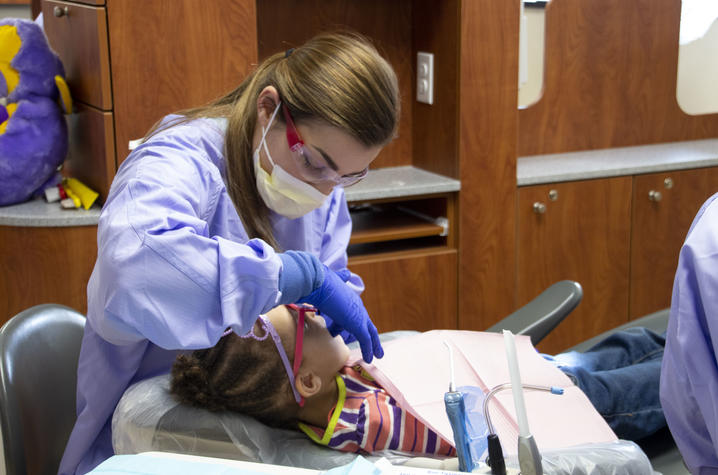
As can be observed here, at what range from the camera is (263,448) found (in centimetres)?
139

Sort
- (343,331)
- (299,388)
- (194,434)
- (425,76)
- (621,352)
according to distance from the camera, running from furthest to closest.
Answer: (425,76) < (621,352) < (343,331) < (299,388) < (194,434)

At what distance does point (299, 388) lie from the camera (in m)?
1.45

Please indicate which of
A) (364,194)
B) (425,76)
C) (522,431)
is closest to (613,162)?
(425,76)

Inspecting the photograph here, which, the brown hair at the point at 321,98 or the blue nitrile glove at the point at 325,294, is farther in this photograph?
the brown hair at the point at 321,98

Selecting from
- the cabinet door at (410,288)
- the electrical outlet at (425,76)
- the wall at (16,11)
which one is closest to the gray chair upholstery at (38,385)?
the cabinet door at (410,288)

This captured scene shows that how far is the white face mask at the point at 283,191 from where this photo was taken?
151cm

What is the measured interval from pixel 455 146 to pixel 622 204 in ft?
2.26

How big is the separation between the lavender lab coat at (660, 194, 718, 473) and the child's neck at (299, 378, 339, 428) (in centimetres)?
69

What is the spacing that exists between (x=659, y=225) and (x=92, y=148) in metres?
1.96

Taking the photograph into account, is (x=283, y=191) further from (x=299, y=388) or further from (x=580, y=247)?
(x=580, y=247)

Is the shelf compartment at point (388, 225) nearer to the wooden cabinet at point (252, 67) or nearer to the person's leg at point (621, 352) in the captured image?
the wooden cabinet at point (252, 67)

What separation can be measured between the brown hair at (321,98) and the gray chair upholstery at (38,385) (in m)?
0.39

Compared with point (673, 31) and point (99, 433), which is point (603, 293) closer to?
point (673, 31)

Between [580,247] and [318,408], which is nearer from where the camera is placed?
[318,408]
